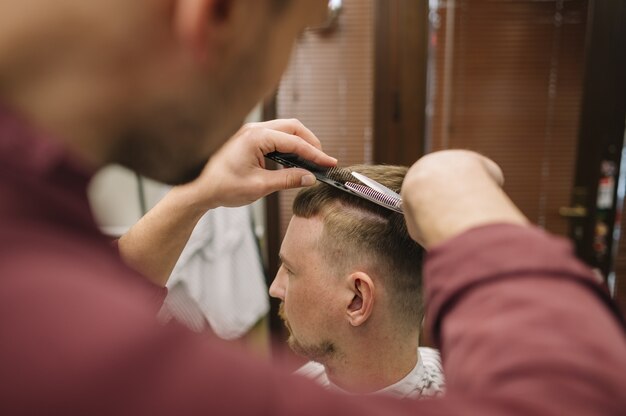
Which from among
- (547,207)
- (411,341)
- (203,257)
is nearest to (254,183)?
(411,341)

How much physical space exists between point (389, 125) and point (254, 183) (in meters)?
1.43

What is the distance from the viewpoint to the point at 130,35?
1.19 ft

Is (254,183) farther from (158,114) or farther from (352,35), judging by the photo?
(352,35)

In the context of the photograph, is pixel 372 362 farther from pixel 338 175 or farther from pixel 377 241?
pixel 338 175

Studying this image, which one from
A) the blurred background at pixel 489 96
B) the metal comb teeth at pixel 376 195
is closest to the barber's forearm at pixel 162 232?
the metal comb teeth at pixel 376 195

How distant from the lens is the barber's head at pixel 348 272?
1226 mm

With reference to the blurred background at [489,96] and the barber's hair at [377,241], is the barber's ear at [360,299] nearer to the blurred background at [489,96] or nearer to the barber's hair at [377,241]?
the barber's hair at [377,241]

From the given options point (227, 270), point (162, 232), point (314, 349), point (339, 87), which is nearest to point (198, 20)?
point (162, 232)

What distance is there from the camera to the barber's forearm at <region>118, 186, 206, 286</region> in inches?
39.1

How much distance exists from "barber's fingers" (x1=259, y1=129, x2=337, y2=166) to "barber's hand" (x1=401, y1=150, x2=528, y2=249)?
17.0 inches

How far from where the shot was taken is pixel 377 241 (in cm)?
123

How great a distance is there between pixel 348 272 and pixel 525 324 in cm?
87

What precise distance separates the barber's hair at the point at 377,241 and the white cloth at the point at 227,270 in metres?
0.82

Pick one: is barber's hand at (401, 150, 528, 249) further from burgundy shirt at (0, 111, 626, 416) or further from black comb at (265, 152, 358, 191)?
black comb at (265, 152, 358, 191)
